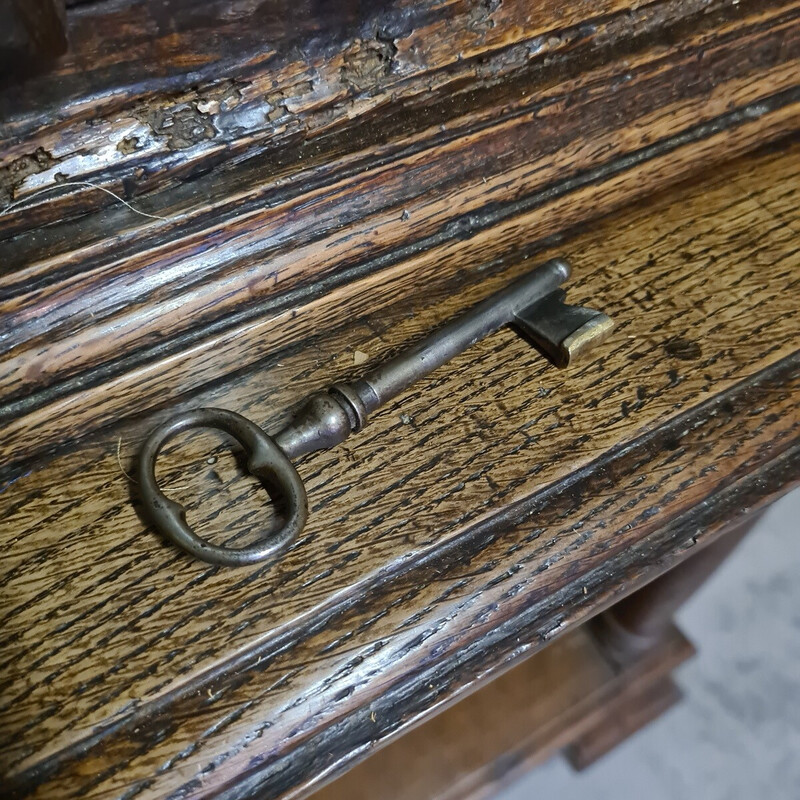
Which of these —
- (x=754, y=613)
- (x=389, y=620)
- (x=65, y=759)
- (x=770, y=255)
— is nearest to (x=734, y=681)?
(x=754, y=613)

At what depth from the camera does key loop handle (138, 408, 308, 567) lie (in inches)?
19.9

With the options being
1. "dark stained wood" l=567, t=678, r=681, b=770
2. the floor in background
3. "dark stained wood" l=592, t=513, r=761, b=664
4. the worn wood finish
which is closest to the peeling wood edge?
"dark stained wood" l=592, t=513, r=761, b=664

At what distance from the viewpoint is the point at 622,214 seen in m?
0.70

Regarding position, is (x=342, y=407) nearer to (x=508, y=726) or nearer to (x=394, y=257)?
(x=394, y=257)

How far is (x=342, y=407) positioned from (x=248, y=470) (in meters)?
0.07

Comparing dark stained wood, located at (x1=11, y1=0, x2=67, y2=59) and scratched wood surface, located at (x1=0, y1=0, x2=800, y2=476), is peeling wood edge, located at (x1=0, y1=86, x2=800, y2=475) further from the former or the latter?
dark stained wood, located at (x1=11, y1=0, x2=67, y2=59)

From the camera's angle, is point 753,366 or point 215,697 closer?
point 215,697

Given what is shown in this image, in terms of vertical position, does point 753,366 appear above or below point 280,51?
below

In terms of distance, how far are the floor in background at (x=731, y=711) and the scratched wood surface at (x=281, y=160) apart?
83 centimetres

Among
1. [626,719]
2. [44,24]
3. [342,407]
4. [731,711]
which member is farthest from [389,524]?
[731,711]

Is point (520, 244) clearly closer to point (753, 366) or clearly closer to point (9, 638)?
point (753, 366)

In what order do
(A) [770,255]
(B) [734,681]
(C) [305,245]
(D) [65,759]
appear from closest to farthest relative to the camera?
(D) [65,759], (C) [305,245], (A) [770,255], (B) [734,681]

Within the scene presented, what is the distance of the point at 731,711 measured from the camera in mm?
1302

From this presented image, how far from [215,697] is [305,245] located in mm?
268
